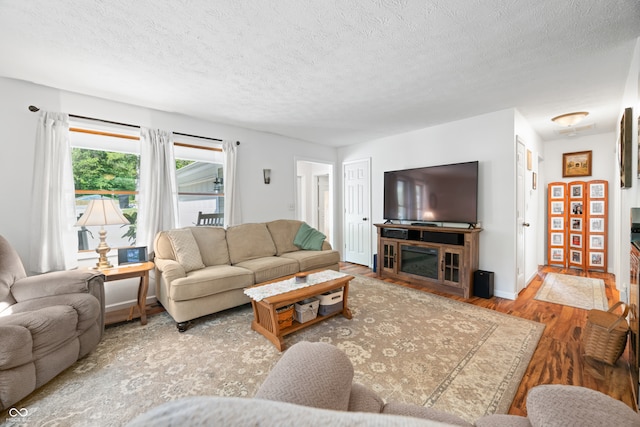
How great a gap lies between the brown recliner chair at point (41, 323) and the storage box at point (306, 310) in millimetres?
1607

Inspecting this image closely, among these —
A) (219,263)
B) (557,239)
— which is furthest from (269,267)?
(557,239)

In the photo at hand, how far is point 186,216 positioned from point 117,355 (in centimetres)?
191

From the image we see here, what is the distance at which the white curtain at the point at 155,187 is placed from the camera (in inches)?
125

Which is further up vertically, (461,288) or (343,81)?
(343,81)

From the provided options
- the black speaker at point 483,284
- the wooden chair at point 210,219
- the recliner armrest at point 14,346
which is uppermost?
the wooden chair at point 210,219

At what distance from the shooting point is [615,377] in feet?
6.02

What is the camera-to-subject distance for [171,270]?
2600 millimetres

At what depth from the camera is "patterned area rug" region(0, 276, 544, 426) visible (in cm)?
162

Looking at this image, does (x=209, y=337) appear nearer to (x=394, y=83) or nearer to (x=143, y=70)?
(x=143, y=70)

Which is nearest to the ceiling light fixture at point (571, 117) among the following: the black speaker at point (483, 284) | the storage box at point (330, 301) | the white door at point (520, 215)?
the white door at point (520, 215)

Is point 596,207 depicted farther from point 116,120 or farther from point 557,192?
point 116,120

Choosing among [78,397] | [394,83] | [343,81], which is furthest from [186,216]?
[394,83]

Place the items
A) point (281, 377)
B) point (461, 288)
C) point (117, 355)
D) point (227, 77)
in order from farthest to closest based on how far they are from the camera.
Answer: point (461, 288) < point (227, 77) < point (117, 355) < point (281, 377)

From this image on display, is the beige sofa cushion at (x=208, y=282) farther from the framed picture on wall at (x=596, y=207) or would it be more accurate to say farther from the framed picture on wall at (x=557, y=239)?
the framed picture on wall at (x=596, y=207)
